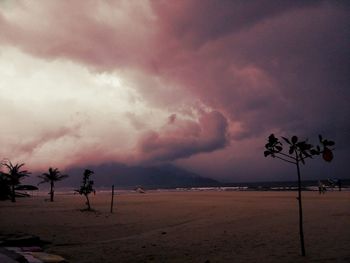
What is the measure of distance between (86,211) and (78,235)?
14.9 m

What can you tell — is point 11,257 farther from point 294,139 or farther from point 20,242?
point 294,139

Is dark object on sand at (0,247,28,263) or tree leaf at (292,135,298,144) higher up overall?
tree leaf at (292,135,298,144)

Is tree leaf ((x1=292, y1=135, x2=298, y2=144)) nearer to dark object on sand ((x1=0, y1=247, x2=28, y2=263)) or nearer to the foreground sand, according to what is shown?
the foreground sand

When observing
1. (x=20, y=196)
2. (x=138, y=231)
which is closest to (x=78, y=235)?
(x=138, y=231)

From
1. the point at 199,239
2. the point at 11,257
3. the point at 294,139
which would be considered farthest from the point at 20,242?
the point at 294,139

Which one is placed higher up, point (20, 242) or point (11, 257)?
point (11, 257)

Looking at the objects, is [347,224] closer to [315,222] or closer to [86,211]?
[315,222]

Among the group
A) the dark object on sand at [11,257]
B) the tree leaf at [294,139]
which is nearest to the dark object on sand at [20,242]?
the dark object on sand at [11,257]

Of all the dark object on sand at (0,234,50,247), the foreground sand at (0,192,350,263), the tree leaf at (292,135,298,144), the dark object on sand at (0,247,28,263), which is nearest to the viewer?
the dark object on sand at (0,247,28,263)

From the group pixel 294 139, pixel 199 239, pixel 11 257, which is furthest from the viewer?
pixel 199 239

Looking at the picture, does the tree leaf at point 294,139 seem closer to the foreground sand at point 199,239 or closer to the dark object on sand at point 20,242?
the foreground sand at point 199,239

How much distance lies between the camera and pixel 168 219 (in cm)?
2619

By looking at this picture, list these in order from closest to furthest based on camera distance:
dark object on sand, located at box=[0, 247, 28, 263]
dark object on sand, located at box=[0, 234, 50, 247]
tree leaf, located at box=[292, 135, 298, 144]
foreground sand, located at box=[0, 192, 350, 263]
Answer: dark object on sand, located at box=[0, 247, 28, 263], tree leaf, located at box=[292, 135, 298, 144], foreground sand, located at box=[0, 192, 350, 263], dark object on sand, located at box=[0, 234, 50, 247]

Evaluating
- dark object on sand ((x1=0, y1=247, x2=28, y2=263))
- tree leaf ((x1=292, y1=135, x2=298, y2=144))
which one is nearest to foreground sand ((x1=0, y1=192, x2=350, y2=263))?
dark object on sand ((x1=0, y1=247, x2=28, y2=263))
